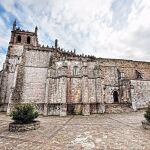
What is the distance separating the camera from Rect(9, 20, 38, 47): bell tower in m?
30.9

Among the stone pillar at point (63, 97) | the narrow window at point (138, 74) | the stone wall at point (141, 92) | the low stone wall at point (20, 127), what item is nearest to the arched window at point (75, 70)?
the stone pillar at point (63, 97)

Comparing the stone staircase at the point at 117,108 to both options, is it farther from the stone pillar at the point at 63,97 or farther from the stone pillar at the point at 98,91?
the stone pillar at the point at 63,97

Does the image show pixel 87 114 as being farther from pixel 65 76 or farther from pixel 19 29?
pixel 19 29

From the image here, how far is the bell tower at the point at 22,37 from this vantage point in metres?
30.9

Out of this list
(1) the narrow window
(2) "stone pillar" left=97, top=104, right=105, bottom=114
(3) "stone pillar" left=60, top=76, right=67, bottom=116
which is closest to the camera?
(3) "stone pillar" left=60, top=76, right=67, bottom=116

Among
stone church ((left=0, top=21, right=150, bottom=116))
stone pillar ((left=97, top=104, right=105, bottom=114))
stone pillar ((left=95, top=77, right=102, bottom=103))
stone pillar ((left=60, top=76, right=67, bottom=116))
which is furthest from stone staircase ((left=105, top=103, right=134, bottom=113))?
stone pillar ((left=60, top=76, right=67, bottom=116))

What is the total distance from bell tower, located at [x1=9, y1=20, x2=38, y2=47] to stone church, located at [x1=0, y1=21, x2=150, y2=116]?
0.72ft

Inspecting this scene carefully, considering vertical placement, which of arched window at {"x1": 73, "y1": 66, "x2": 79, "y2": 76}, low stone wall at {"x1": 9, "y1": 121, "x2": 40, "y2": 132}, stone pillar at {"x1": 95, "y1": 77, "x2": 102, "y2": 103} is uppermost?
arched window at {"x1": 73, "y1": 66, "x2": 79, "y2": 76}

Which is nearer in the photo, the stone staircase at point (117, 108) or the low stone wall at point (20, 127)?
the low stone wall at point (20, 127)

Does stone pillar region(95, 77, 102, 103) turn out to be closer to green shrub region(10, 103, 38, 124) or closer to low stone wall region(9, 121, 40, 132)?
green shrub region(10, 103, 38, 124)

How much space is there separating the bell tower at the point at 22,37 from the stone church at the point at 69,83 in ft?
0.72

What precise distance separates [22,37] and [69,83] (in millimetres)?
17228

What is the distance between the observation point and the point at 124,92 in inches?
944

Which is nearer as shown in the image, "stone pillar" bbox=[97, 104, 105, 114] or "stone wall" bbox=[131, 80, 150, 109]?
"stone pillar" bbox=[97, 104, 105, 114]
